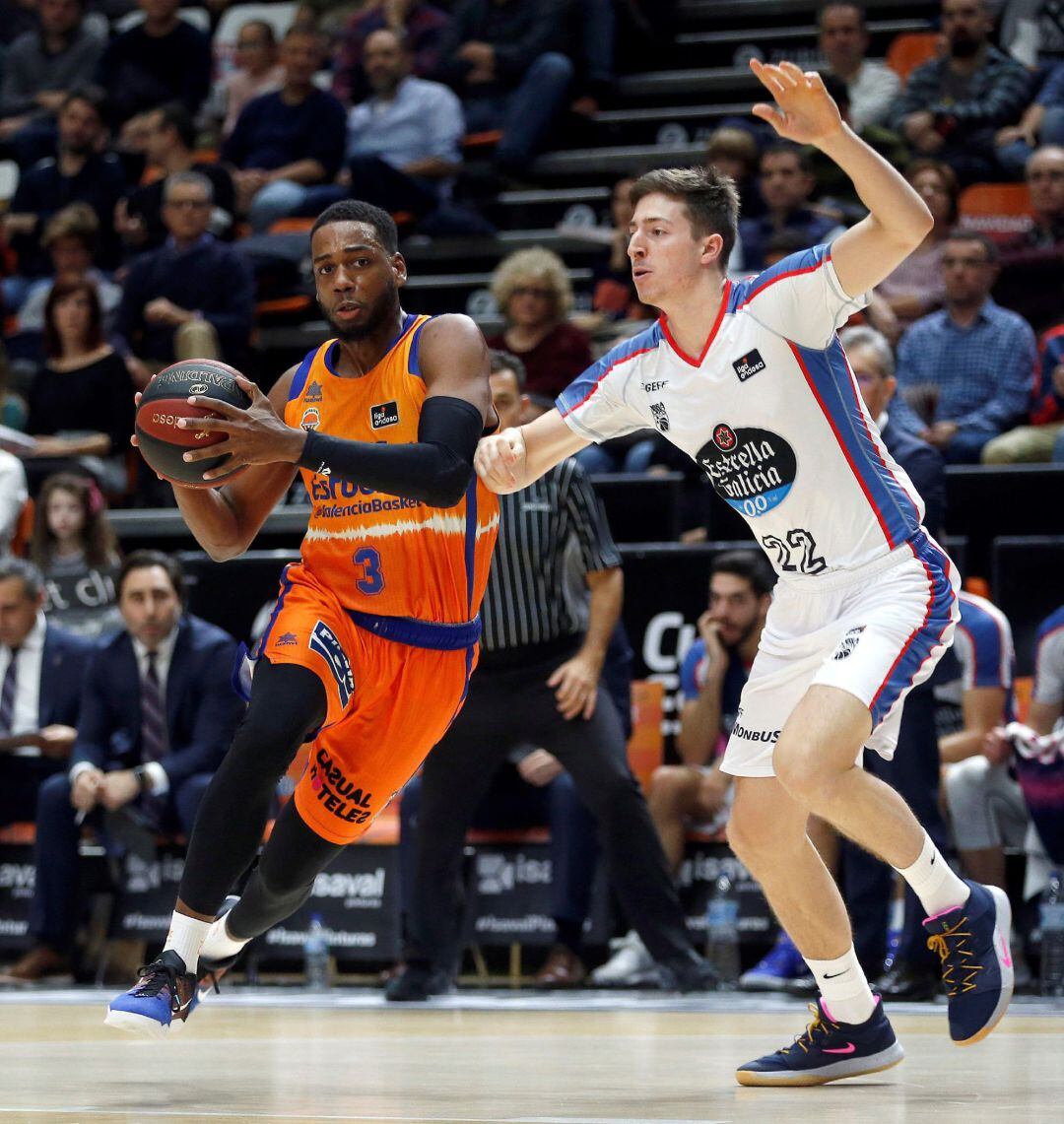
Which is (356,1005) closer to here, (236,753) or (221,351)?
(236,753)

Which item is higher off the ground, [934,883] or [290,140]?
[290,140]

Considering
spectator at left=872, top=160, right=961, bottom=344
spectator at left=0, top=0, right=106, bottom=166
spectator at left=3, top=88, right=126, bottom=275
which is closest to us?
spectator at left=872, top=160, right=961, bottom=344

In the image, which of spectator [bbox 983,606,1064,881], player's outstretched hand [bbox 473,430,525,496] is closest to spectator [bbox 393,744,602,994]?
→ spectator [bbox 983,606,1064,881]

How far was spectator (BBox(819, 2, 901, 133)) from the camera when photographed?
11.7 meters

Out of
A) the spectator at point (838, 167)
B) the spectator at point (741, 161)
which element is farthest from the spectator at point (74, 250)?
the spectator at point (838, 167)

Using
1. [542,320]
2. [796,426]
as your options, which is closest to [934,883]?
[796,426]

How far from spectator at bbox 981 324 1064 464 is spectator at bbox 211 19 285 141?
6958mm

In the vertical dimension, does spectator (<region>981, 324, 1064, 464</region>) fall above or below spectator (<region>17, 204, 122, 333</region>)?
below

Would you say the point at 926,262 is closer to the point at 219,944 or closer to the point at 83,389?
the point at 83,389

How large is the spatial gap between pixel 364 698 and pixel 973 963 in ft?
5.25

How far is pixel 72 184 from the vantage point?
13469 mm

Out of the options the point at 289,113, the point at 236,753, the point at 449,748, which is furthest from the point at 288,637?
the point at 289,113

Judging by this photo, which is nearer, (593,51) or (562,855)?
(562,855)

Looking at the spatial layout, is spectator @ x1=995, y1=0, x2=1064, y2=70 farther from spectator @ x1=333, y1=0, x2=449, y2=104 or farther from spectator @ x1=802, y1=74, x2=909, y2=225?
spectator @ x1=333, y1=0, x2=449, y2=104
